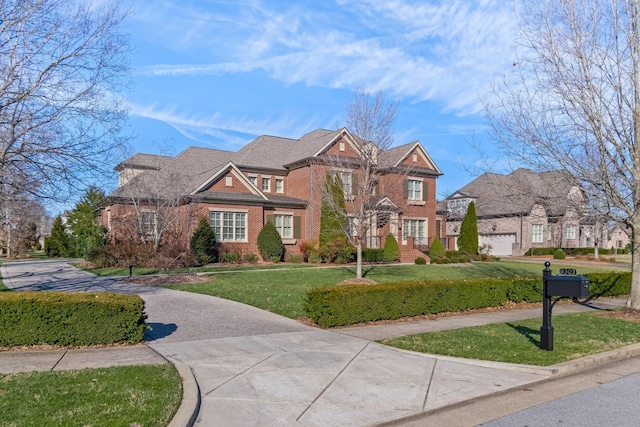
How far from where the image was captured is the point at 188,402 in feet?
17.9

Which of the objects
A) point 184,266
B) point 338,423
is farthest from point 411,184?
point 338,423

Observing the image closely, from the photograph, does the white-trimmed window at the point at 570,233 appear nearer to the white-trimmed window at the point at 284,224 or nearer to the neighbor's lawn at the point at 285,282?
the neighbor's lawn at the point at 285,282

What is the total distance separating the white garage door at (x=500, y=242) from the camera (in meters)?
47.1

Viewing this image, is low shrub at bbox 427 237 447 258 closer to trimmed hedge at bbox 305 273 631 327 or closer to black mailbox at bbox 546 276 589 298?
trimmed hedge at bbox 305 273 631 327

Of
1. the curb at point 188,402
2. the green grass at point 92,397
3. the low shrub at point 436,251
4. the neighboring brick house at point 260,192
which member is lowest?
the curb at point 188,402

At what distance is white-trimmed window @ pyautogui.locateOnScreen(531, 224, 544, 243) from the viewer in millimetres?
46781

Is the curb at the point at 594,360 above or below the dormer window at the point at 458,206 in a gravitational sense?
below

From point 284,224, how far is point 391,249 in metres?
7.23

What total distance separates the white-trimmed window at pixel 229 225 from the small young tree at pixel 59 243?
66.7ft

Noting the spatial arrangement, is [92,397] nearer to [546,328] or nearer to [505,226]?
[546,328]

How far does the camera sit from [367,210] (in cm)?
1909

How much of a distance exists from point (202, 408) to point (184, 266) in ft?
65.2

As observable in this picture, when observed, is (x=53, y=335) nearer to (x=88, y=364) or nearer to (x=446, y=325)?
(x=88, y=364)

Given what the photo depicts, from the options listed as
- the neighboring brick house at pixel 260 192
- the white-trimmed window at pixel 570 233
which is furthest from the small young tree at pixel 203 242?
the white-trimmed window at pixel 570 233
